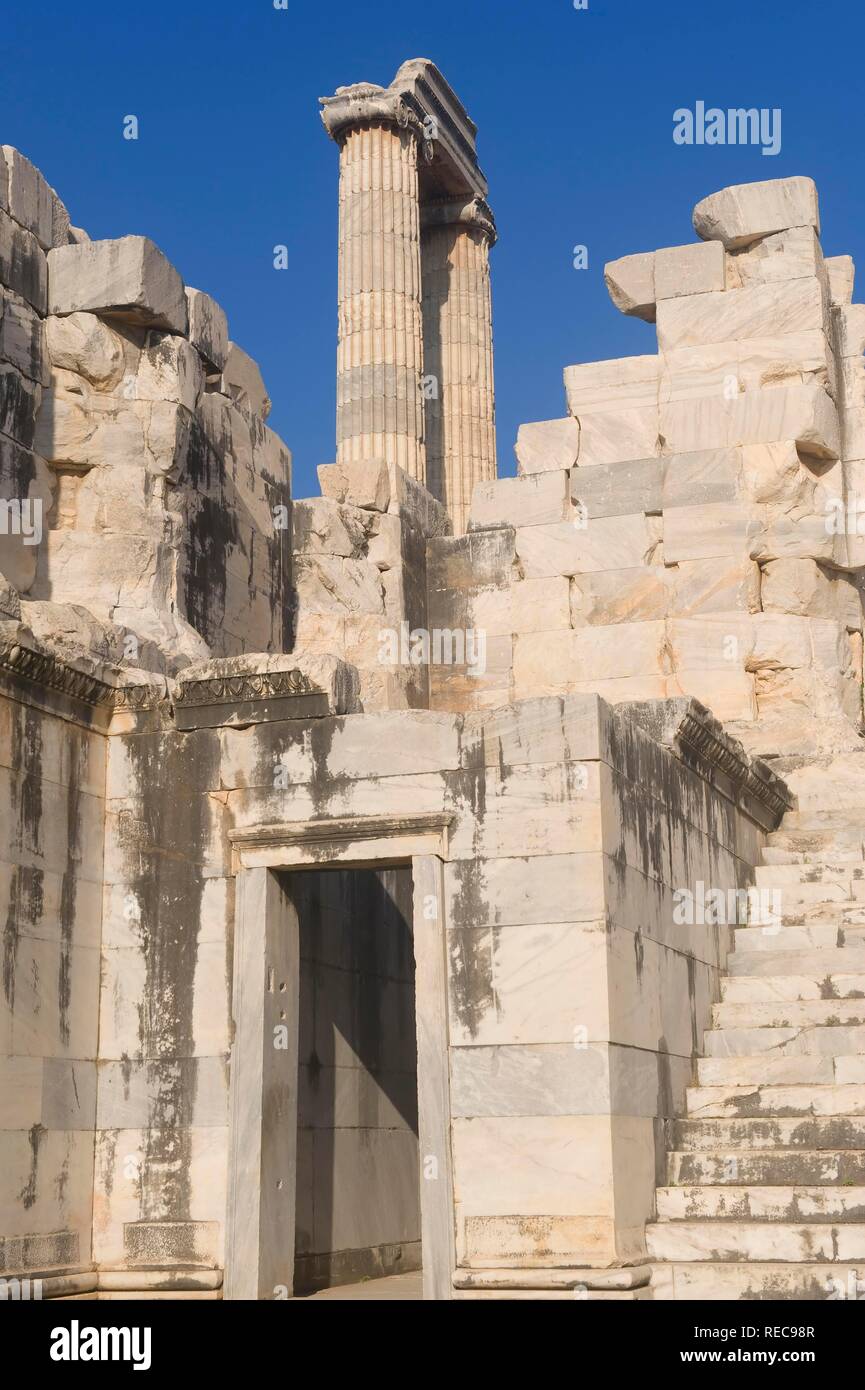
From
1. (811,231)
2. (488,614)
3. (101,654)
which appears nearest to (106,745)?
(101,654)

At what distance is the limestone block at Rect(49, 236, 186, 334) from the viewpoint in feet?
48.4

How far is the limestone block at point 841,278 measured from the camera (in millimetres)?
20062

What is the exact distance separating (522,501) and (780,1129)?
31.9ft

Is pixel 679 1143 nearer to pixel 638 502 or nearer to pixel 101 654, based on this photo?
pixel 101 654

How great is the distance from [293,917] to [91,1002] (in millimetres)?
1418

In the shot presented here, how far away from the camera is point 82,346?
1465cm

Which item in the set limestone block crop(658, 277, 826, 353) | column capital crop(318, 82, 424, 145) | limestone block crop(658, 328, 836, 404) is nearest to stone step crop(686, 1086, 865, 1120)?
limestone block crop(658, 328, 836, 404)

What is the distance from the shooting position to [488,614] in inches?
746

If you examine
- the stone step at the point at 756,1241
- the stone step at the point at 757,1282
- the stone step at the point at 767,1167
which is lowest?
the stone step at the point at 757,1282

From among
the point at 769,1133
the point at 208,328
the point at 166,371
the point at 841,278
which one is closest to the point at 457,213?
the point at 841,278

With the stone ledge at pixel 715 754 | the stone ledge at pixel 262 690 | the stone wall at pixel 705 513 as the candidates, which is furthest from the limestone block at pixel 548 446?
the stone ledge at pixel 262 690

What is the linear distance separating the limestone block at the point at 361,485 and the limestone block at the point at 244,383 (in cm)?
170

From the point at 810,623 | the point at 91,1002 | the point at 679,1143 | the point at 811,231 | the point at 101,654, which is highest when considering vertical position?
the point at 811,231

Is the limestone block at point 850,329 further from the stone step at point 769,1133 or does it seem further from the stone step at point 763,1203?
the stone step at point 763,1203
